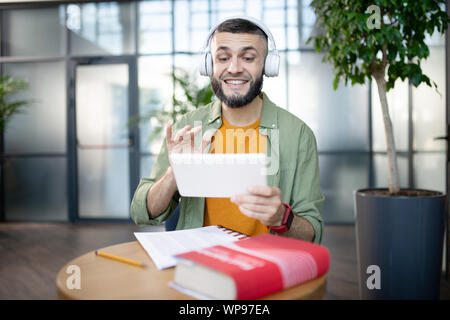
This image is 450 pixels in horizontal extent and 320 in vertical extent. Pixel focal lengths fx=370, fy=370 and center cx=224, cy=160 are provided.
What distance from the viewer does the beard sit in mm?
1353

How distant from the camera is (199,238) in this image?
0.95 meters

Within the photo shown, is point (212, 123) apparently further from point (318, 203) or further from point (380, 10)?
point (380, 10)

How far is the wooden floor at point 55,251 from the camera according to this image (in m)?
2.73

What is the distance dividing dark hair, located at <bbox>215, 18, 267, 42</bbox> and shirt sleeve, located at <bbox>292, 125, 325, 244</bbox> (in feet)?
1.32

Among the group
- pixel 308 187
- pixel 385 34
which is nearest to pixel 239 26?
pixel 308 187

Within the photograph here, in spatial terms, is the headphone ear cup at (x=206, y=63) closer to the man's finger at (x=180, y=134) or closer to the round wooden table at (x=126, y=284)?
the man's finger at (x=180, y=134)

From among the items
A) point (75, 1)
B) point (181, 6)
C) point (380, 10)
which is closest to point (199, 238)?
point (380, 10)

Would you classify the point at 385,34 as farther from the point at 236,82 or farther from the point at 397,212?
the point at 236,82

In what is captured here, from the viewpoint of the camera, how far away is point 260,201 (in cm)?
86

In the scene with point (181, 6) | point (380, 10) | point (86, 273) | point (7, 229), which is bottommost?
point (7, 229)

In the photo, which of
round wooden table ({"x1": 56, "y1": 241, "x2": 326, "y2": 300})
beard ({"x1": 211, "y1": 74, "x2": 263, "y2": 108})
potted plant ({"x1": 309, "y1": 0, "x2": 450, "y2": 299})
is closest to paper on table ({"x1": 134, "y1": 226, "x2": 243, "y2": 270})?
round wooden table ({"x1": 56, "y1": 241, "x2": 326, "y2": 300})

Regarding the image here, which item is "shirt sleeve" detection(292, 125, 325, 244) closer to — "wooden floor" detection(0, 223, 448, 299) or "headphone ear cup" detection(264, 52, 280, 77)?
"headphone ear cup" detection(264, 52, 280, 77)

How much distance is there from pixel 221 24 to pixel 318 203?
2.33ft

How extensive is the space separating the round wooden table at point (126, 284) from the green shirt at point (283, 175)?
37cm
